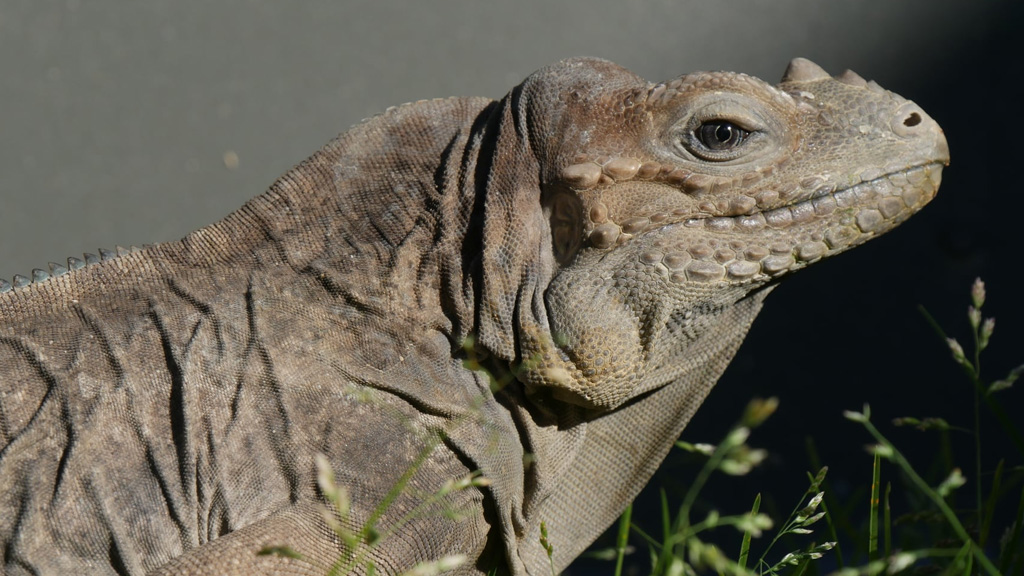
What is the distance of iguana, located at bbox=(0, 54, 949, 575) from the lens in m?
1.75

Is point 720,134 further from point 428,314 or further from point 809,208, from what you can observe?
point 428,314

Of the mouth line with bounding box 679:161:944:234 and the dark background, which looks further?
the dark background

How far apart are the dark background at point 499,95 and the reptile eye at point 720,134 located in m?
1.77

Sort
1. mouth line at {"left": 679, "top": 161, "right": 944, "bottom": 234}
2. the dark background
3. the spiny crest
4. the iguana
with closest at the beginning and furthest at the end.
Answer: the iguana → mouth line at {"left": 679, "top": 161, "right": 944, "bottom": 234} → the spiny crest → the dark background

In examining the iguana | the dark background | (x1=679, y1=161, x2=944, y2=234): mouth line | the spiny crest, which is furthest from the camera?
the dark background

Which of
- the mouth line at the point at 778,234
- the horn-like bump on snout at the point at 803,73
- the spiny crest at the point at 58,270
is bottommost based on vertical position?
the mouth line at the point at 778,234

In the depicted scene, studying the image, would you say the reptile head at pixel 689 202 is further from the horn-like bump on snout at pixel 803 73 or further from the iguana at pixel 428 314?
the horn-like bump on snout at pixel 803 73

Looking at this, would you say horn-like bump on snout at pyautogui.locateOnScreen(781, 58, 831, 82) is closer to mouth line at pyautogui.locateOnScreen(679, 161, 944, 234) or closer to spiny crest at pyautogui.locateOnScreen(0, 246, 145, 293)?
mouth line at pyautogui.locateOnScreen(679, 161, 944, 234)

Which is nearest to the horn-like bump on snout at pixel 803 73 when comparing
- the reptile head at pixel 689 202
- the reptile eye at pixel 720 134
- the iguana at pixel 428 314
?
the iguana at pixel 428 314

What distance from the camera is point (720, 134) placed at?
187cm

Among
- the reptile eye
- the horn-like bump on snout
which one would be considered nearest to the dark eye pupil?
the reptile eye

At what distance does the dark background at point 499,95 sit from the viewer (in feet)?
11.6

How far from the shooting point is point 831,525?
1.97 meters

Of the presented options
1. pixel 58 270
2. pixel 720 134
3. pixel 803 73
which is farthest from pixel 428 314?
pixel 803 73
